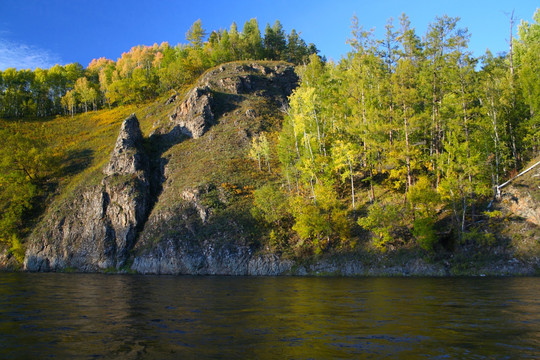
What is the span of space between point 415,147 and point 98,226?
52365mm

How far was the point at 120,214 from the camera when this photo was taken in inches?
2286

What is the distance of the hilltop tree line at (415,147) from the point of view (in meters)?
37.7

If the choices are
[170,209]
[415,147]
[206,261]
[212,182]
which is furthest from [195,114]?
[415,147]

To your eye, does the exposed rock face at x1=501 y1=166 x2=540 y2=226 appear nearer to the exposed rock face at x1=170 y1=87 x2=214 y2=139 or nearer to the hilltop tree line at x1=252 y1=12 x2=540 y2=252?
the hilltop tree line at x1=252 y1=12 x2=540 y2=252

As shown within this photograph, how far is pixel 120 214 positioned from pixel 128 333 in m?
51.5

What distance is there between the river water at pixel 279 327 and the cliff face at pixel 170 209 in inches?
1077

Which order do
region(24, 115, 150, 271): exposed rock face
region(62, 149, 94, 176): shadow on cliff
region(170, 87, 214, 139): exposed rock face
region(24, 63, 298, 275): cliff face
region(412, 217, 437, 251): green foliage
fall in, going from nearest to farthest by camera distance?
region(412, 217, 437, 251): green foliage
region(24, 63, 298, 275): cliff face
region(24, 115, 150, 271): exposed rock face
region(62, 149, 94, 176): shadow on cliff
region(170, 87, 214, 139): exposed rock face

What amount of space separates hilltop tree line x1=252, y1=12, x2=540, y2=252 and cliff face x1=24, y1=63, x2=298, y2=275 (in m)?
7.20

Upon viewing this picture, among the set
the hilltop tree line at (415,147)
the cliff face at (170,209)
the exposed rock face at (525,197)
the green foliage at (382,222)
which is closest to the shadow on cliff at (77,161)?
the cliff face at (170,209)

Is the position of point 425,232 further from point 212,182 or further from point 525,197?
point 212,182

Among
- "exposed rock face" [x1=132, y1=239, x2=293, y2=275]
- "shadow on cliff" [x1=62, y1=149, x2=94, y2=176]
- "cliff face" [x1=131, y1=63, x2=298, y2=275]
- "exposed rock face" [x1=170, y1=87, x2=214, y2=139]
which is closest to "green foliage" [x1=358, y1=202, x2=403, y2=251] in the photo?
"exposed rock face" [x1=132, y1=239, x2=293, y2=275]

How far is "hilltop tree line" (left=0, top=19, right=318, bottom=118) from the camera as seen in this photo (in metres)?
113

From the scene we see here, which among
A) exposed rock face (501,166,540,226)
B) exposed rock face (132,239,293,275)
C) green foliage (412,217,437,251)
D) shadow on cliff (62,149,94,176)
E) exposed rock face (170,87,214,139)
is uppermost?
exposed rock face (170,87,214,139)

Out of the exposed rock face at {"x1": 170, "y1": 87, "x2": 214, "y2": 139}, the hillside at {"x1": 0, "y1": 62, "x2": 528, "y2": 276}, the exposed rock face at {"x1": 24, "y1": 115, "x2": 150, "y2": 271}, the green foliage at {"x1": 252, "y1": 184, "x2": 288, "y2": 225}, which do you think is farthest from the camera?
the exposed rock face at {"x1": 170, "y1": 87, "x2": 214, "y2": 139}
